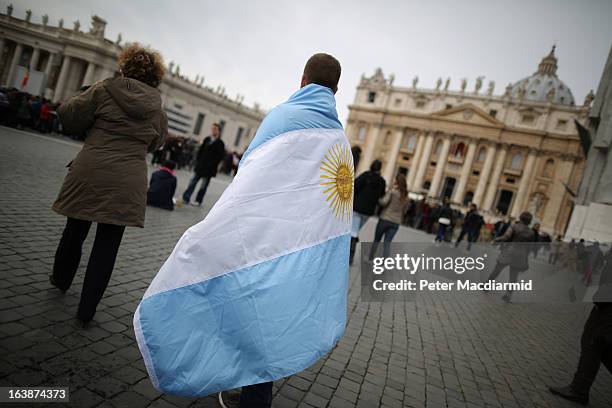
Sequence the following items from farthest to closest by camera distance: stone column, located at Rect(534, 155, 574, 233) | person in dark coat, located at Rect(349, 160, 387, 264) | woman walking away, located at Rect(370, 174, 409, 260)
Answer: stone column, located at Rect(534, 155, 574, 233), woman walking away, located at Rect(370, 174, 409, 260), person in dark coat, located at Rect(349, 160, 387, 264)

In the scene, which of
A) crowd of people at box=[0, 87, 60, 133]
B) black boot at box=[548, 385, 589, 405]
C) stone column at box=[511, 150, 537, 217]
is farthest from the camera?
stone column at box=[511, 150, 537, 217]

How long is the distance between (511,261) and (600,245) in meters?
4.73

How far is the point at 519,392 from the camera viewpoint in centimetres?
355

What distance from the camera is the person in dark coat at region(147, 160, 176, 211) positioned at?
8141 mm

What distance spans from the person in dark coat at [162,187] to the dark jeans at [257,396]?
7.02 meters

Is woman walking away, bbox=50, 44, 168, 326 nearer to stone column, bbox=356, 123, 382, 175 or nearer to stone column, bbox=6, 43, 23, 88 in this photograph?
stone column, bbox=6, 43, 23, 88

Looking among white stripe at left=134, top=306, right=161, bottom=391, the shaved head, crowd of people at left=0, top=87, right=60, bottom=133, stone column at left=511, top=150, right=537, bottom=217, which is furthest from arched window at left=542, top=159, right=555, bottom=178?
white stripe at left=134, top=306, right=161, bottom=391

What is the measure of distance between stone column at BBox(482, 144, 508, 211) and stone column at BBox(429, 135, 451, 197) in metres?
6.85

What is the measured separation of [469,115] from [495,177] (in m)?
9.82

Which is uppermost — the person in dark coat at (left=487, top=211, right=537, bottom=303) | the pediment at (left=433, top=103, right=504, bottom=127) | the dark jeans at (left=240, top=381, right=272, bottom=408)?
the pediment at (left=433, top=103, right=504, bottom=127)

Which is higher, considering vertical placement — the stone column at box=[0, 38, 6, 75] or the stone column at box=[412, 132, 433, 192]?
the stone column at box=[412, 132, 433, 192]

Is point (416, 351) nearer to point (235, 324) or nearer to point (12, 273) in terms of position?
point (235, 324)

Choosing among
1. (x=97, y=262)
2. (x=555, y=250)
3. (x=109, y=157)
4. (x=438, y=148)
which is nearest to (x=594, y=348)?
(x=97, y=262)

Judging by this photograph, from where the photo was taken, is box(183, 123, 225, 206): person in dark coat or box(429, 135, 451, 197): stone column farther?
box(429, 135, 451, 197): stone column
